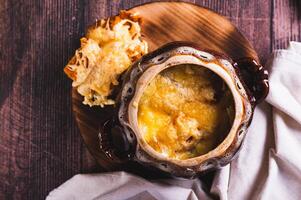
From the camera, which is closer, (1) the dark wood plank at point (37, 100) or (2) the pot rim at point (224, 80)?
(2) the pot rim at point (224, 80)

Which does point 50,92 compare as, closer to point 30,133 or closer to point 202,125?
point 30,133

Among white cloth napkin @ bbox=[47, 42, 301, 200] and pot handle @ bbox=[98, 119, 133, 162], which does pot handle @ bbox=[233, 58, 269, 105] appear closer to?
white cloth napkin @ bbox=[47, 42, 301, 200]

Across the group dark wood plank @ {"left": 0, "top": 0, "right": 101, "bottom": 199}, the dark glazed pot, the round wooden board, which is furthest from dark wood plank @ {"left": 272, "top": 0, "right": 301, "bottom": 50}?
dark wood plank @ {"left": 0, "top": 0, "right": 101, "bottom": 199}

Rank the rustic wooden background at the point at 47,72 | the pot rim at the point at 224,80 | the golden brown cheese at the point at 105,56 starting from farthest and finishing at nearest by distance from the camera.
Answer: the rustic wooden background at the point at 47,72
the golden brown cheese at the point at 105,56
the pot rim at the point at 224,80

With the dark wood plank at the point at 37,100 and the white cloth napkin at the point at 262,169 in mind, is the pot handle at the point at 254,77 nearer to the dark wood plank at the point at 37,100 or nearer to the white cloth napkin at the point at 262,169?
the white cloth napkin at the point at 262,169

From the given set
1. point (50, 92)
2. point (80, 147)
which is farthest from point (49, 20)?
point (80, 147)

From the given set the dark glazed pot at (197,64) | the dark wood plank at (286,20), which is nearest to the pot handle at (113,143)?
the dark glazed pot at (197,64)

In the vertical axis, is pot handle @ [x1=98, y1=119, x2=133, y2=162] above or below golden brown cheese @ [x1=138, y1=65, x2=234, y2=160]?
below

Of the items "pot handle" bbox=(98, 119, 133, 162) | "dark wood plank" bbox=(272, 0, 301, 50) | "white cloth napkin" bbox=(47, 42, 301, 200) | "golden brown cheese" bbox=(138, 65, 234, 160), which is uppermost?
"dark wood plank" bbox=(272, 0, 301, 50)
